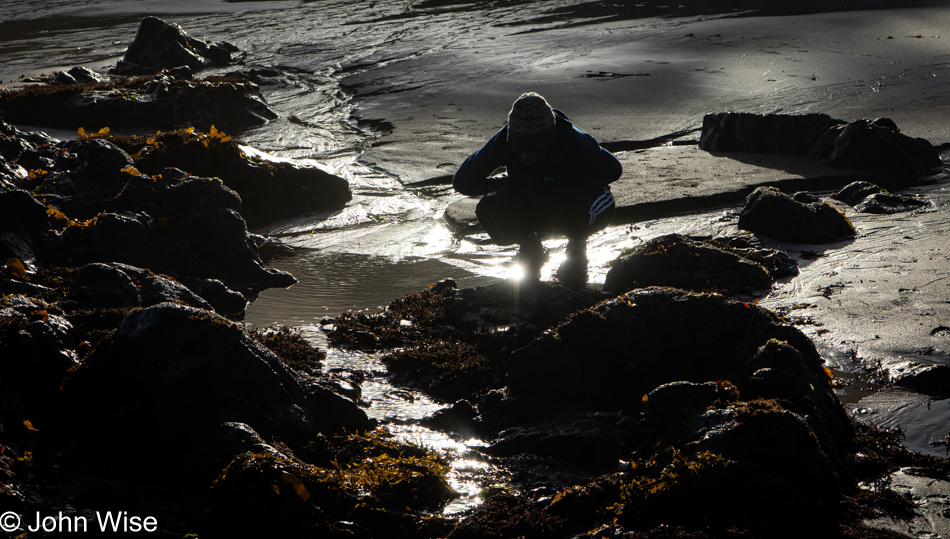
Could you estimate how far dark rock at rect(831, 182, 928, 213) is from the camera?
5.66 meters

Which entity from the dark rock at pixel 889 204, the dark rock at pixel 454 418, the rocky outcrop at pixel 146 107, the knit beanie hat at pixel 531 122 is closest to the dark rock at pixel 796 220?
the dark rock at pixel 889 204

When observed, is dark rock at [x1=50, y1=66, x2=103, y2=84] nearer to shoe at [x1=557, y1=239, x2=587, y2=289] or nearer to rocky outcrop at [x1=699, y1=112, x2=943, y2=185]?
rocky outcrop at [x1=699, y1=112, x2=943, y2=185]

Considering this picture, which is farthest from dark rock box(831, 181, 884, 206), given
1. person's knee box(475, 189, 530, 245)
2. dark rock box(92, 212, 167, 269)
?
dark rock box(92, 212, 167, 269)

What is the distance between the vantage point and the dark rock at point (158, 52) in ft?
44.3

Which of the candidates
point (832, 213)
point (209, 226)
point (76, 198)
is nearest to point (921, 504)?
point (832, 213)

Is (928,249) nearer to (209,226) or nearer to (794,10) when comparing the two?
(209,226)

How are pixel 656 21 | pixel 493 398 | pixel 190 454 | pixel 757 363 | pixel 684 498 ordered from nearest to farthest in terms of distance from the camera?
pixel 684 498 < pixel 190 454 < pixel 757 363 < pixel 493 398 < pixel 656 21

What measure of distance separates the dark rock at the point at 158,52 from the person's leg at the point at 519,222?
10751 mm

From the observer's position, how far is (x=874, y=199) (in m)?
5.77

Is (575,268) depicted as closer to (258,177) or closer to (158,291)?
(158,291)

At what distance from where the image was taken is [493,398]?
131 inches

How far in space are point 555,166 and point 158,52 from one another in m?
11.6

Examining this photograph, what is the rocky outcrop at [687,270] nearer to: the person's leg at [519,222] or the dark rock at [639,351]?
the person's leg at [519,222]

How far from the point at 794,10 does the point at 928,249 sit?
11306 mm
